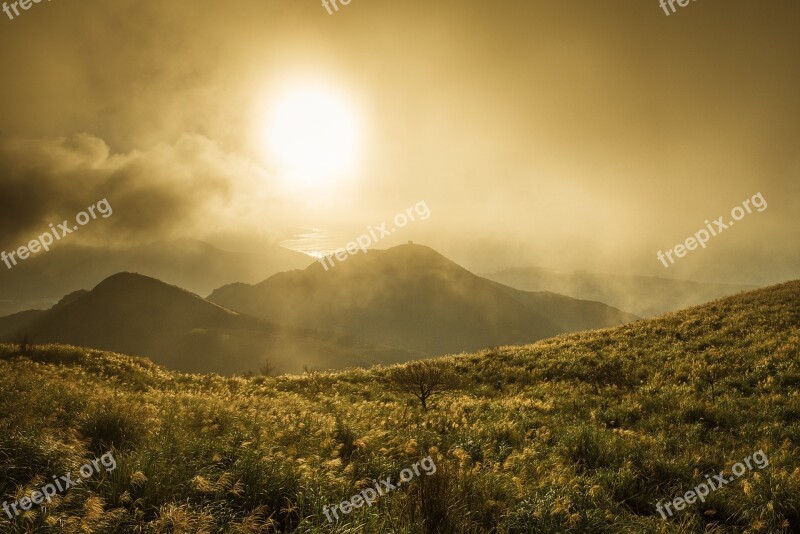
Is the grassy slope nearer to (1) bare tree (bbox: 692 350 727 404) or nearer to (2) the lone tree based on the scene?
(1) bare tree (bbox: 692 350 727 404)

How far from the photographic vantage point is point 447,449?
29.4 feet

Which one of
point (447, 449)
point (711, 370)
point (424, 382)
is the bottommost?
point (711, 370)

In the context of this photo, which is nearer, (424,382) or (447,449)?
(447,449)

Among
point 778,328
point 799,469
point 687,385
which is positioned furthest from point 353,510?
point 778,328

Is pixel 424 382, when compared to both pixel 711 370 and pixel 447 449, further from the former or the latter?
pixel 711 370

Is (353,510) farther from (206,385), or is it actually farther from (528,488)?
(206,385)

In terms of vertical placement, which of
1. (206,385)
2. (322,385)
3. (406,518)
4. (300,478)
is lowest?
(406,518)

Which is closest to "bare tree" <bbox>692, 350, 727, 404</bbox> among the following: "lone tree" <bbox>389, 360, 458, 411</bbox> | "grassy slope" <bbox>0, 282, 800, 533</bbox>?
"grassy slope" <bbox>0, 282, 800, 533</bbox>

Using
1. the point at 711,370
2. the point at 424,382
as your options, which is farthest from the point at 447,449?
the point at 711,370

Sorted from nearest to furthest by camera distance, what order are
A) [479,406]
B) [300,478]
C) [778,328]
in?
[300,478] → [479,406] → [778,328]

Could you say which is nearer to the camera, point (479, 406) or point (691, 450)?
point (691, 450)

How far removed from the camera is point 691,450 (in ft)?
29.6

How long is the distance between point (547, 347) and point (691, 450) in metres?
16.3

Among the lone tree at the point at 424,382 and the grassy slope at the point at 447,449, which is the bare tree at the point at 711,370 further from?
the lone tree at the point at 424,382
